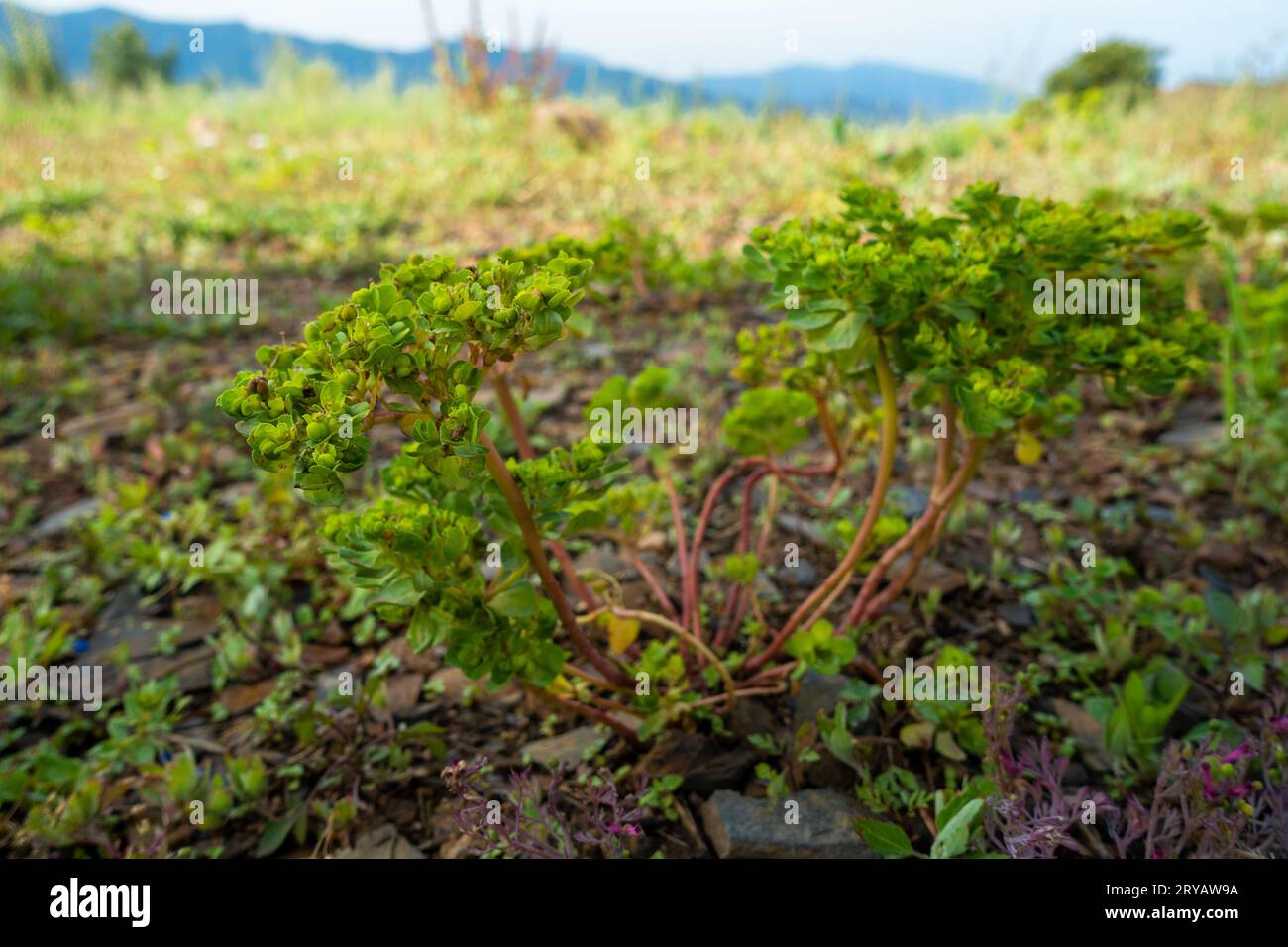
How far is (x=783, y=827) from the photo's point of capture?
1738 mm

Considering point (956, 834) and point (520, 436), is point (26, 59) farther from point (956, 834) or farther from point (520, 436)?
point (956, 834)

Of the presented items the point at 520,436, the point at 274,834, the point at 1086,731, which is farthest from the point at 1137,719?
the point at 274,834

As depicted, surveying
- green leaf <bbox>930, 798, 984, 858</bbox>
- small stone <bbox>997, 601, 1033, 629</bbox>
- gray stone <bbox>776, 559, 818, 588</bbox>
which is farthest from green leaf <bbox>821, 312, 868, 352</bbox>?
small stone <bbox>997, 601, 1033, 629</bbox>

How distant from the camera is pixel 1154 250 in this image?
1.77 meters

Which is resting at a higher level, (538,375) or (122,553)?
A: (538,375)

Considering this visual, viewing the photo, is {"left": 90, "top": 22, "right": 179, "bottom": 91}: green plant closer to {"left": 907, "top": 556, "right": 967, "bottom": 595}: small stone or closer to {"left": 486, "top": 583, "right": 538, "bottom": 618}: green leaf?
{"left": 907, "top": 556, "right": 967, "bottom": 595}: small stone

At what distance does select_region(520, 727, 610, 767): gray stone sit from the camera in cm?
195

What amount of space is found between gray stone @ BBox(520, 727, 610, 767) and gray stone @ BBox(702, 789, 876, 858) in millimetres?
294

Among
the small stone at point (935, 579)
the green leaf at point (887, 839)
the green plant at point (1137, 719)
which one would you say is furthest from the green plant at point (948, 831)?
the small stone at point (935, 579)
